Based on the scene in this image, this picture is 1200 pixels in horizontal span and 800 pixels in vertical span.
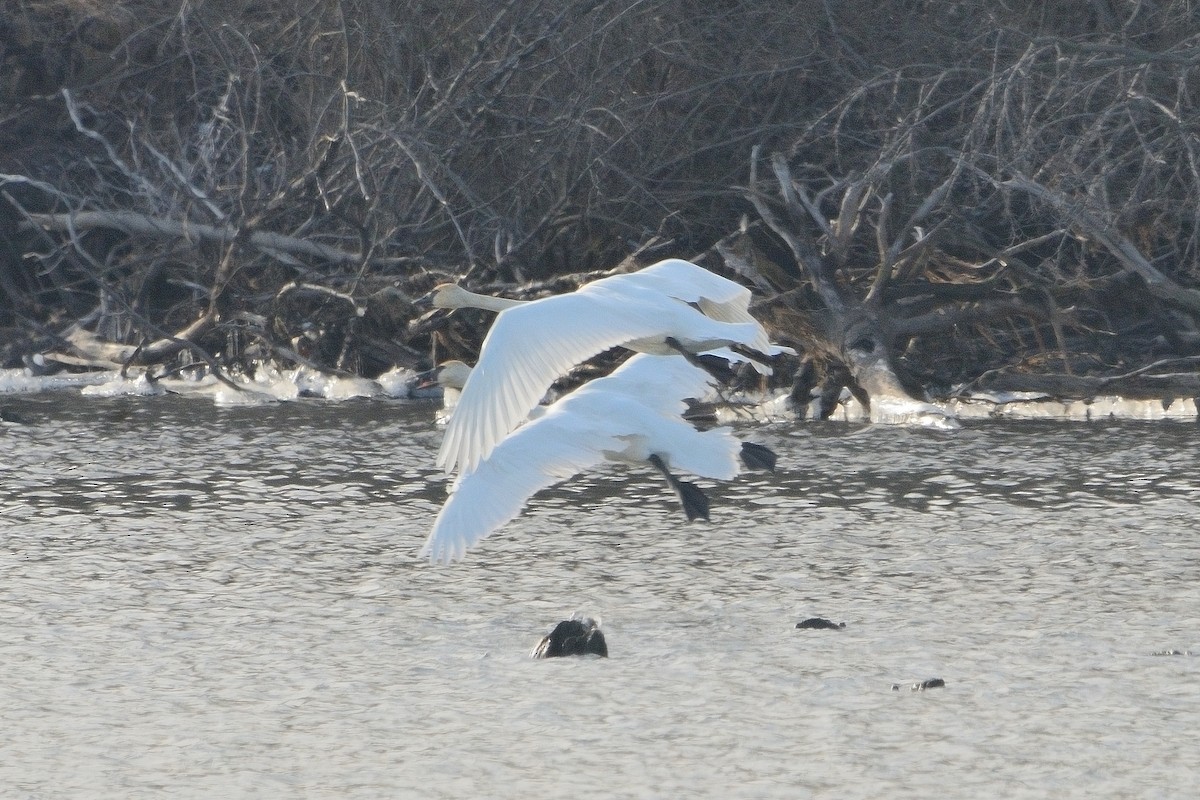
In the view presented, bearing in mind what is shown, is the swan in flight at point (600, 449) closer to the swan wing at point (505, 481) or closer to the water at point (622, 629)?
the swan wing at point (505, 481)

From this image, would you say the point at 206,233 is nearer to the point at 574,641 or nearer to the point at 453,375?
the point at 453,375

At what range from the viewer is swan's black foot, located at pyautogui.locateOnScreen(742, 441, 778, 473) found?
6814mm

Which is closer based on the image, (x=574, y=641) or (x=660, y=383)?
(x=574, y=641)

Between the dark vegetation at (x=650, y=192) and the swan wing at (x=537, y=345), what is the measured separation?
4269 mm

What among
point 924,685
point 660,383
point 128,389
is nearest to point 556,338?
point 660,383

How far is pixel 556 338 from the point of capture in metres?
6.00

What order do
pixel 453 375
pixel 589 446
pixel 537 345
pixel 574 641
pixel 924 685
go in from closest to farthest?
pixel 924 685 < pixel 574 641 < pixel 537 345 < pixel 589 446 < pixel 453 375

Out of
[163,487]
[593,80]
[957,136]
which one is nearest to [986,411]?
[957,136]

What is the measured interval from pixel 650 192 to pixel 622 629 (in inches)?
264

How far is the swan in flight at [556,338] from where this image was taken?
18.9ft

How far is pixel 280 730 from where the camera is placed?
491 centimetres

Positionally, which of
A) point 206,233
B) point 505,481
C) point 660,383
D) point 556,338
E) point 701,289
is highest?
point 206,233

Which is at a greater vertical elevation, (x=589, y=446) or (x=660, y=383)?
(x=660, y=383)

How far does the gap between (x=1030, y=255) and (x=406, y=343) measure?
4420mm
